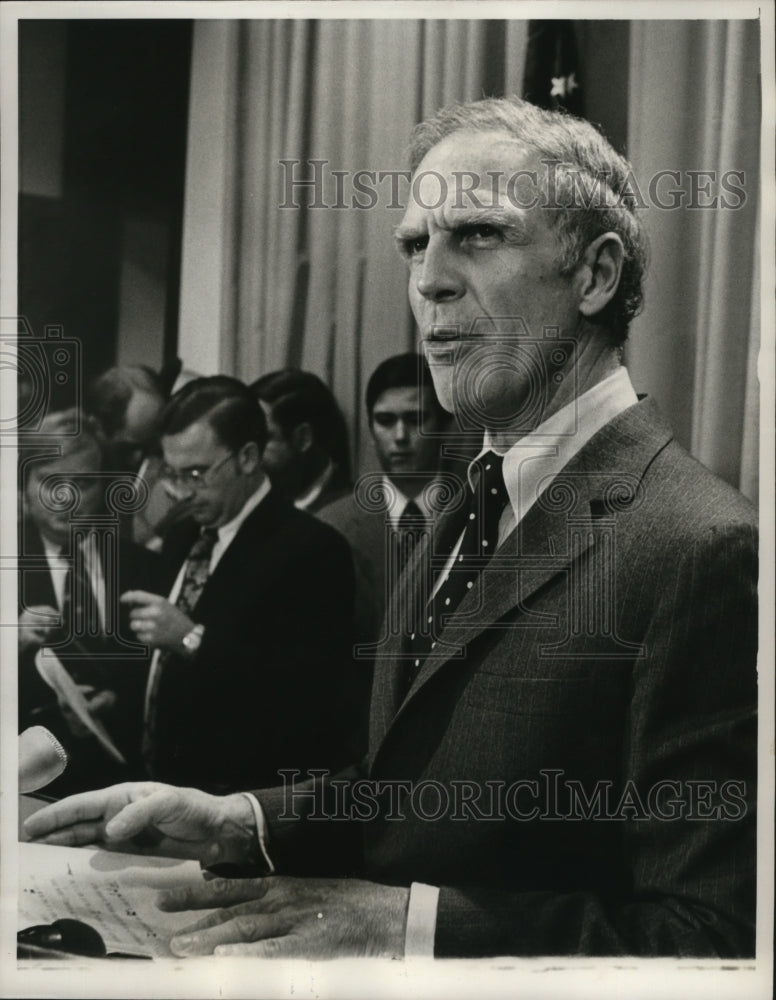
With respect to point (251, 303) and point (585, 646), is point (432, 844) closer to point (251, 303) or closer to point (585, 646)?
point (585, 646)

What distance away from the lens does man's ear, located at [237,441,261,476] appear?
85.3 inches

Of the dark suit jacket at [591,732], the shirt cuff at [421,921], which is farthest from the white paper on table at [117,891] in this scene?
the shirt cuff at [421,921]

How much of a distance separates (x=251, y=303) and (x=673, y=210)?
2.84ft

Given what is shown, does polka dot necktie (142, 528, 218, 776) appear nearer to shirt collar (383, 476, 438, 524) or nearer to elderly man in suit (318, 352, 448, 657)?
elderly man in suit (318, 352, 448, 657)

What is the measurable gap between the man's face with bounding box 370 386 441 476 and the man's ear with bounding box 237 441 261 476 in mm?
236

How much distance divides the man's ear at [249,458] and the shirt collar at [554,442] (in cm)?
50

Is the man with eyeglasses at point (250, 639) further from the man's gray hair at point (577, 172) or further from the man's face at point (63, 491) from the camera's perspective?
the man's gray hair at point (577, 172)

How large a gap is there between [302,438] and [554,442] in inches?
19.7

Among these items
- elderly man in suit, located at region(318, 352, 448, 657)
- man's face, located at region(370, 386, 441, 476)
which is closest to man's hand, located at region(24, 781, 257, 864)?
elderly man in suit, located at region(318, 352, 448, 657)

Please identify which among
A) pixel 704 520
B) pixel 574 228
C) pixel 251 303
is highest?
pixel 574 228

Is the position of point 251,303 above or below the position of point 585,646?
above

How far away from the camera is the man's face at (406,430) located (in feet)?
7.11

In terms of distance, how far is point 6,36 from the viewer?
2.19 m

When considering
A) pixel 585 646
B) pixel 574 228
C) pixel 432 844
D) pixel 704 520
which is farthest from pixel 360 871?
pixel 574 228
